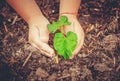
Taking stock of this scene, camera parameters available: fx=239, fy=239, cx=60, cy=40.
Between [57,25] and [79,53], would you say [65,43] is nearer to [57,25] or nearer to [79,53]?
[57,25]

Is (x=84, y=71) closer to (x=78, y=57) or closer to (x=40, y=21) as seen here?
(x=78, y=57)

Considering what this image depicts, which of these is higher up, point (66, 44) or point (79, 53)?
point (66, 44)

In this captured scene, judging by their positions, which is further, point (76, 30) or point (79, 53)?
point (79, 53)

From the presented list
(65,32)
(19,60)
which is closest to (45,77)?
(19,60)

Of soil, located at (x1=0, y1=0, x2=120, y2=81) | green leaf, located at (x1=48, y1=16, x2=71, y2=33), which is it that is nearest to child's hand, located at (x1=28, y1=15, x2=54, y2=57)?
green leaf, located at (x1=48, y1=16, x2=71, y2=33)

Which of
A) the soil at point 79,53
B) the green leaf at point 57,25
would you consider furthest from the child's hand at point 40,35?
the soil at point 79,53

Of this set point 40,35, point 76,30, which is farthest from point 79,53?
point 40,35

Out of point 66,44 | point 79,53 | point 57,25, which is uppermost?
point 57,25

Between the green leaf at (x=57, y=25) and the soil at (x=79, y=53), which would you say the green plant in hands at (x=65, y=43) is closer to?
the green leaf at (x=57, y=25)
